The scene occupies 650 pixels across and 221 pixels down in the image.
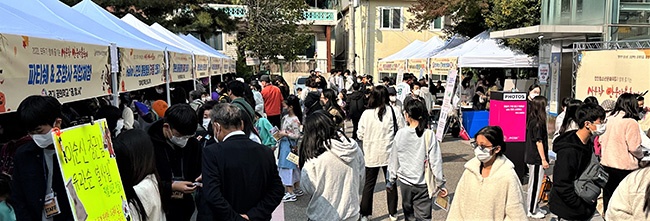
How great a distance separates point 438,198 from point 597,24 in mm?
8790

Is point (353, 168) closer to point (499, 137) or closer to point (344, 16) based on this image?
point (499, 137)

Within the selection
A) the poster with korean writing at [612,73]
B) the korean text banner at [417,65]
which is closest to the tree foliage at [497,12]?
the korean text banner at [417,65]

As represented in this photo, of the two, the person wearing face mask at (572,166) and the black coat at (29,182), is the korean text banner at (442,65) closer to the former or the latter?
the person wearing face mask at (572,166)

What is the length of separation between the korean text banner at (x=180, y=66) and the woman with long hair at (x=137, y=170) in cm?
510

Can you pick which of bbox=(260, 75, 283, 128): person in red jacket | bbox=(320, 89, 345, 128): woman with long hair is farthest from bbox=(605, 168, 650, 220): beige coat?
bbox=(260, 75, 283, 128): person in red jacket

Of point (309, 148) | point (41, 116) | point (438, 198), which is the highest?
point (41, 116)

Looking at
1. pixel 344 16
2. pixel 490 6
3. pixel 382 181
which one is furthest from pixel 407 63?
pixel 344 16

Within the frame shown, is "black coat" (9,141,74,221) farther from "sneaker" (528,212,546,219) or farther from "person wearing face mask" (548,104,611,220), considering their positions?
"sneaker" (528,212,546,219)

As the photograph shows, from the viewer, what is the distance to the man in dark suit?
2.88 m

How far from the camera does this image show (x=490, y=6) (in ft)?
51.6

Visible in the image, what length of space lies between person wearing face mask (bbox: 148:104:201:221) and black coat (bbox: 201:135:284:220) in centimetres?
40

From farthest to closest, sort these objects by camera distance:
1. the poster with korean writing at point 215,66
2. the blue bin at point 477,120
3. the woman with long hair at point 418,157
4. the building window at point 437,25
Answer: the building window at point 437,25 < the poster with korean writing at point 215,66 < the blue bin at point 477,120 < the woman with long hair at point 418,157

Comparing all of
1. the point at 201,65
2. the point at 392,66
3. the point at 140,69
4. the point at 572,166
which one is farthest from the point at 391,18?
the point at 572,166

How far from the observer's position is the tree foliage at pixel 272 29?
84.1ft
